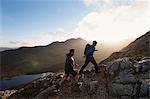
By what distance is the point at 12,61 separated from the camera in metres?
95.4

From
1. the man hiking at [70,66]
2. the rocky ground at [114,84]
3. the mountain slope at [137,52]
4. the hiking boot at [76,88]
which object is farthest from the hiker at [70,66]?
the mountain slope at [137,52]

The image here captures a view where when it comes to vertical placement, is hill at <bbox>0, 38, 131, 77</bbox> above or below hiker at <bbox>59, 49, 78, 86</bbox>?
above

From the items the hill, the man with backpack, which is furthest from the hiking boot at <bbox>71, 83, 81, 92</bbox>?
the hill

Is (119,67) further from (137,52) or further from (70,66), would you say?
(137,52)

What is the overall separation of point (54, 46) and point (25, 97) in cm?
9259

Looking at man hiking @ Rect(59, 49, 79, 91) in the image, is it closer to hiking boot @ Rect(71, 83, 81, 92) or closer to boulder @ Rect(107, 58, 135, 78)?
hiking boot @ Rect(71, 83, 81, 92)

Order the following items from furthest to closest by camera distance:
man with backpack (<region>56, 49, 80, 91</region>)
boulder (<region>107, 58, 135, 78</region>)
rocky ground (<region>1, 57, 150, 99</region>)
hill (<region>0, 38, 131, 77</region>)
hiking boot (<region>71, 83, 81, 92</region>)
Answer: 1. hill (<region>0, 38, 131, 77</region>)
2. man with backpack (<region>56, 49, 80, 91</region>)
3. hiking boot (<region>71, 83, 81, 92</region>)
4. boulder (<region>107, 58, 135, 78</region>)
5. rocky ground (<region>1, 57, 150, 99</region>)

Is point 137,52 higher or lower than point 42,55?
lower

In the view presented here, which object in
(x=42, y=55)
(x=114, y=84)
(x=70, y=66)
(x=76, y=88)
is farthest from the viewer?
(x=42, y=55)

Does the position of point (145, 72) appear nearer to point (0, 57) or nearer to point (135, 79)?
point (135, 79)

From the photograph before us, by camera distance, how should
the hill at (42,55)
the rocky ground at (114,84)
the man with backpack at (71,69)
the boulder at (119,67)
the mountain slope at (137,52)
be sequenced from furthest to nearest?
the hill at (42,55) < the mountain slope at (137,52) < the man with backpack at (71,69) < the boulder at (119,67) < the rocky ground at (114,84)

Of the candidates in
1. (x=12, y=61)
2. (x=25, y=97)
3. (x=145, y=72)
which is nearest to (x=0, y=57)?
(x=12, y=61)

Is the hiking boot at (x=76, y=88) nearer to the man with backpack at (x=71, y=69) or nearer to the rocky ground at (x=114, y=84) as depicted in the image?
the man with backpack at (x=71, y=69)

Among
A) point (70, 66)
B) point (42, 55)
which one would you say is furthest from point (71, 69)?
point (42, 55)
